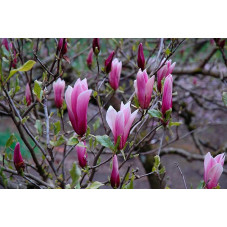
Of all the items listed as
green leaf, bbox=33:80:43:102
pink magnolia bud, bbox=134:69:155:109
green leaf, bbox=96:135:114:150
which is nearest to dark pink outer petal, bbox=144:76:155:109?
pink magnolia bud, bbox=134:69:155:109

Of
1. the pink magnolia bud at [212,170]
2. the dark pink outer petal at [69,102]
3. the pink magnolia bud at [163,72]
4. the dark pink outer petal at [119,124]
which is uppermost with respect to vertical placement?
the pink magnolia bud at [163,72]

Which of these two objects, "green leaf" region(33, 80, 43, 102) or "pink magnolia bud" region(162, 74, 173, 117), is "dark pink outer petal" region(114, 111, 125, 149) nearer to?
"pink magnolia bud" region(162, 74, 173, 117)

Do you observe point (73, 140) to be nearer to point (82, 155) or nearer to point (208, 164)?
point (82, 155)

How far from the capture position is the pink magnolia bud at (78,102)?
20.7 inches

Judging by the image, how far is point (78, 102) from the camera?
528mm

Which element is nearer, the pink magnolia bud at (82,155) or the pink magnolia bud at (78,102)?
the pink magnolia bud at (78,102)

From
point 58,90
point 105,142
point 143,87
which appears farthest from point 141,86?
point 58,90

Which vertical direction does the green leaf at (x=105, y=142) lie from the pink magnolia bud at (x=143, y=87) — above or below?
below

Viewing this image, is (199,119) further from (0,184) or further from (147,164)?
(0,184)

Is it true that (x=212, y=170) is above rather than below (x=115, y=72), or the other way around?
below

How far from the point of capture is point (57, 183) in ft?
2.47

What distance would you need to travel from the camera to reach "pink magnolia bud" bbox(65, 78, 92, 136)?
0.53 metres

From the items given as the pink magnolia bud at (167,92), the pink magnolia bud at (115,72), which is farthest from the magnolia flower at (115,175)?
Result: the pink magnolia bud at (115,72)

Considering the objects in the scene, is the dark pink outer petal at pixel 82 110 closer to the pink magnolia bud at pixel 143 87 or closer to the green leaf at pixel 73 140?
the green leaf at pixel 73 140
